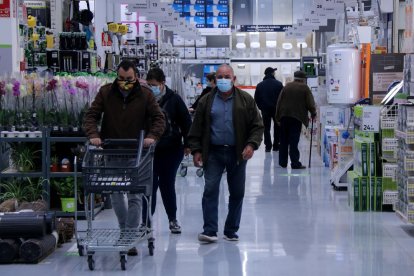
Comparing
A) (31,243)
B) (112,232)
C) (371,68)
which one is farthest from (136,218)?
(371,68)

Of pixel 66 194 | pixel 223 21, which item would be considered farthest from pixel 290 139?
pixel 223 21

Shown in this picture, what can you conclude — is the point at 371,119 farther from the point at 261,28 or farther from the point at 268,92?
the point at 261,28

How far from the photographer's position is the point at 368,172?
9.73 metres

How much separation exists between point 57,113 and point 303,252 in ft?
9.74

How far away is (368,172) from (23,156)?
3.82 meters

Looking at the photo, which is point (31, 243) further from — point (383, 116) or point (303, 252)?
point (383, 116)

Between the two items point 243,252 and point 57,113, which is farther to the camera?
point 57,113

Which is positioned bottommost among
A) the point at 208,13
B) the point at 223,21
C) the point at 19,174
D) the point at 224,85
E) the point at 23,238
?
the point at 23,238

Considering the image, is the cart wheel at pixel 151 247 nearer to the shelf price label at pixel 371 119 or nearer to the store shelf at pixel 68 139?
the store shelf at pixel 68 139

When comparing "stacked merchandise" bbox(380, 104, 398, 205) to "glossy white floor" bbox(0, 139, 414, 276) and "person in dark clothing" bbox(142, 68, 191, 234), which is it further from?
"person in dark clothing" bbox(142, 68, 191, 234)

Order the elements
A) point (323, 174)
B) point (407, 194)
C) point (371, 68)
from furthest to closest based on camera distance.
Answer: point (323, 174) → point (371, 68) → point (407, 194)

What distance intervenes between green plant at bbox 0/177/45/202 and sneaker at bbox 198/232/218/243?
1912mm

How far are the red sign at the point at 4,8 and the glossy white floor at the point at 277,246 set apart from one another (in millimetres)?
3570

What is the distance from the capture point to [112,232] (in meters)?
7.36
